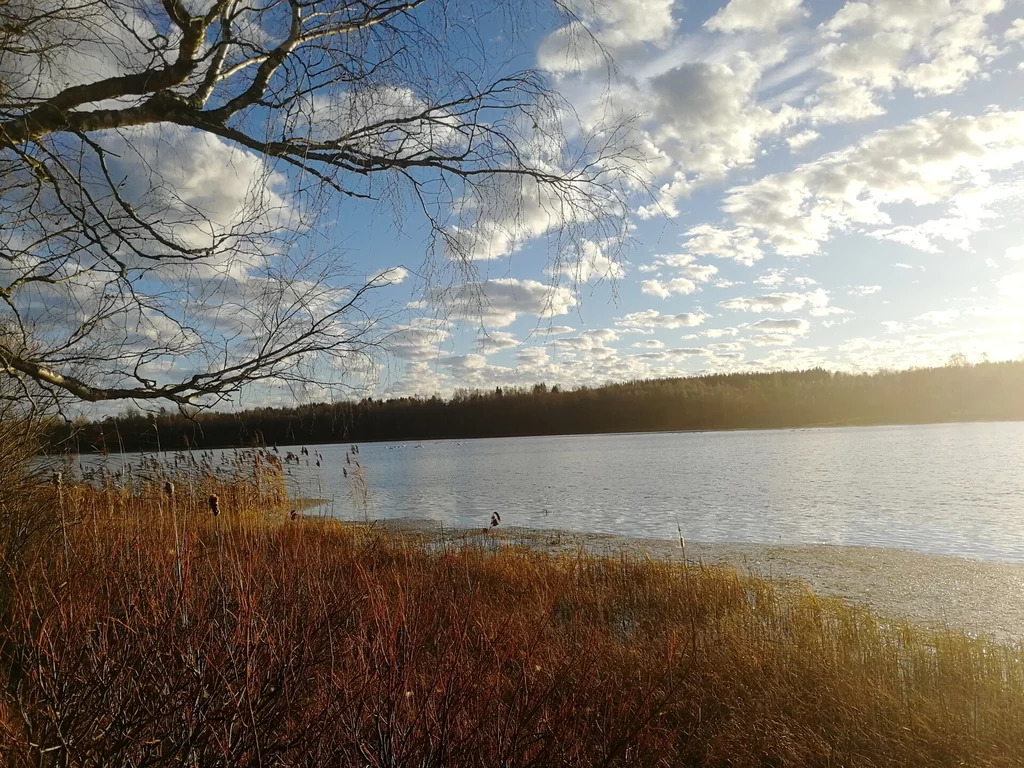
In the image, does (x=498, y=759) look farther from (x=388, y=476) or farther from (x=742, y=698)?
(x=388, y=476)

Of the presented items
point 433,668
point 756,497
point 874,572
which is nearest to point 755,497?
point 756,497

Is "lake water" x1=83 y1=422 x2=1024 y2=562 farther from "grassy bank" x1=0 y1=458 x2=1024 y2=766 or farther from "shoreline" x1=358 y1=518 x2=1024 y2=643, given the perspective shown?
"grassy bank" x1=0 y1=458 x2=1024 y2=766

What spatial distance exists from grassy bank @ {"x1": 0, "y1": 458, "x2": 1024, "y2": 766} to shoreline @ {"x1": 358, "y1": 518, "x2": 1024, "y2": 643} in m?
1.32

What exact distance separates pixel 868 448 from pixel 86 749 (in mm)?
41067

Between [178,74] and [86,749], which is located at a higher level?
[178,74]

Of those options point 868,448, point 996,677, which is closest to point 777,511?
point 996,677

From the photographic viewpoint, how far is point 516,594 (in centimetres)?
838

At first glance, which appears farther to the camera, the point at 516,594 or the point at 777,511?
the point at 777,511

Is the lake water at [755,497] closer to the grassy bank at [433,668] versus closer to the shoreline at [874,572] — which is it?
the shoreline at [874,572]

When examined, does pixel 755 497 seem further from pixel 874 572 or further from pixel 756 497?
pixel 874 572

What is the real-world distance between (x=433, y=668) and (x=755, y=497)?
18.3m

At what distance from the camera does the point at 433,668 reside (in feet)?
10.6

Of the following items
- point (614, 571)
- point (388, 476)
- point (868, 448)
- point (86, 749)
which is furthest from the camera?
point (868, 448)

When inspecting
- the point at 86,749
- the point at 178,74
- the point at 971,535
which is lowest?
the point at 971,535
